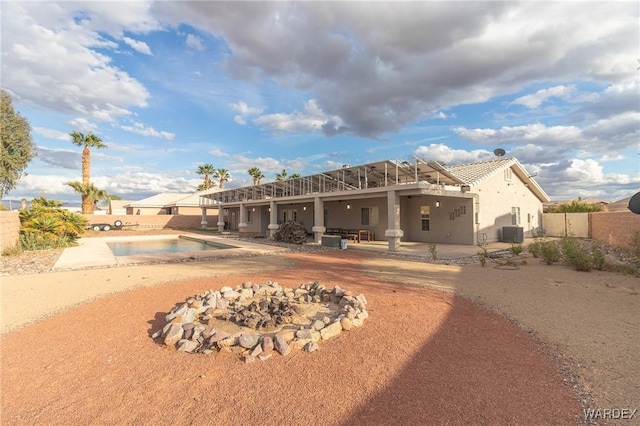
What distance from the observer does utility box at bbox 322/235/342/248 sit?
16.5 meters

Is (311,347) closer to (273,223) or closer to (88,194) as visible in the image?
(273,223)

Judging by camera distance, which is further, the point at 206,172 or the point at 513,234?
the point at 206,172

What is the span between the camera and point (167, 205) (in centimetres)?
4419

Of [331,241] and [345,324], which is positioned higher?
[331,241]

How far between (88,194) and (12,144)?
14471 millimetres

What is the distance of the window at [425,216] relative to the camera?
18.7 metres

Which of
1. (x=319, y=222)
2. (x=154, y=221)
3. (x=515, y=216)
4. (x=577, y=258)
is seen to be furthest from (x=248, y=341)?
(x=154, y=221)

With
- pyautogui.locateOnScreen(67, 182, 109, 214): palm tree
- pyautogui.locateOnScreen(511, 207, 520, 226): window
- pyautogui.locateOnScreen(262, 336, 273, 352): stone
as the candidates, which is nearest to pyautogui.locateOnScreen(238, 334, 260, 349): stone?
pyautogui.locateOnScreen(262, 336, 273, 352): stone

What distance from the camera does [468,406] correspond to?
9.53ft

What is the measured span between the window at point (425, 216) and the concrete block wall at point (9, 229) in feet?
67.6

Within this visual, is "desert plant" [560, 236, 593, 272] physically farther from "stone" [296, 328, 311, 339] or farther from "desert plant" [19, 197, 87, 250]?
"desert plant" [19, 197, 87, 250]

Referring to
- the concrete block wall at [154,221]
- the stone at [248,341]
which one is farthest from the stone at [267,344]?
the concrete block wall at [154,221]

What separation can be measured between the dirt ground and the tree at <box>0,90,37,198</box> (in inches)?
822

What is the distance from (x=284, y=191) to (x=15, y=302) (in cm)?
1773
